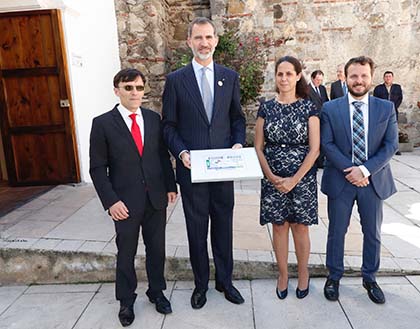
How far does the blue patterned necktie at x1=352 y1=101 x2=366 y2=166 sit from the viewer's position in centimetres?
243

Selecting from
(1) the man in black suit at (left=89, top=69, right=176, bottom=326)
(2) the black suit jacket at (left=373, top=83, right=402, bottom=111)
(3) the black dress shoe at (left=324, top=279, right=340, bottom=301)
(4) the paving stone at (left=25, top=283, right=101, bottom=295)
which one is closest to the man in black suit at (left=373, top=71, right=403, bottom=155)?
(2) the black suit jacket at (left=373, top=83, right=402, bottom=111)

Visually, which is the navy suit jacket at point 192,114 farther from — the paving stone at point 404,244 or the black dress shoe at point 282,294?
the paving stone at point 404,244

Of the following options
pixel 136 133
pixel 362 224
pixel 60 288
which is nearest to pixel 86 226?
pixel 60 288

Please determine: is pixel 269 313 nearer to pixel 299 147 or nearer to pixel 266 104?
pixel 299 147

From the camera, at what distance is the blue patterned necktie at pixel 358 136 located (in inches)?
95.6

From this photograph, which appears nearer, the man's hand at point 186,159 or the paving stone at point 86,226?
the man's hand at point 186,159

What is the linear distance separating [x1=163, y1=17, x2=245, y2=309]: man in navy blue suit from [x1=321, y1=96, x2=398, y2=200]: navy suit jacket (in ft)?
2.04

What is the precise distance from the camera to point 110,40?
237 inches

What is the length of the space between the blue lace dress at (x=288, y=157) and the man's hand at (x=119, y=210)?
0.98 m

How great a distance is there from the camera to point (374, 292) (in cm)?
253

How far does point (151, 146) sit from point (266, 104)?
0.86 metres

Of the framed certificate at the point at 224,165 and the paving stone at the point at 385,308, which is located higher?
the framed certificate at the point at 224,165

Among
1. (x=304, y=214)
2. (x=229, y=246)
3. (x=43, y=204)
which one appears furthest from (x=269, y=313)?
(x=43, y=204)

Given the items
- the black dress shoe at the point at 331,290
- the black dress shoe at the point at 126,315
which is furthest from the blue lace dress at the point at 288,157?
the black dress shoe at the point at 126,315
